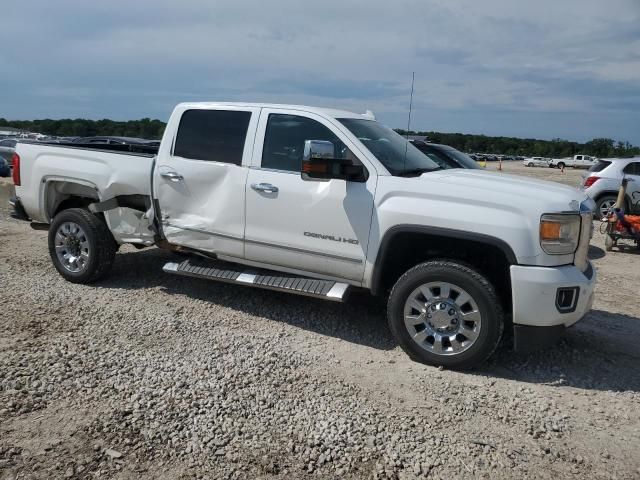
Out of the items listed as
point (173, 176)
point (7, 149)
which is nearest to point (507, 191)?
point (173, 176)

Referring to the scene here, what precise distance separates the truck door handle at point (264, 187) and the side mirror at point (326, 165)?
44 cm

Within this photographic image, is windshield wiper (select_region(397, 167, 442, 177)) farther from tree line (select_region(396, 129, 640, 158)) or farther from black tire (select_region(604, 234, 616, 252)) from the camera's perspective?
tree line (select_region(396, 129, 640, 158))

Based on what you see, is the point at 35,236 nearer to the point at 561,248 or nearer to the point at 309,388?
the point at 309,388

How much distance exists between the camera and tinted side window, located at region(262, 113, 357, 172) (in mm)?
5004

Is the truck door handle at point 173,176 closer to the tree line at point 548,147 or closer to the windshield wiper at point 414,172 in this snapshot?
the windshield wiper at point 414,172

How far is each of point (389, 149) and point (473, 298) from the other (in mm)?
1591

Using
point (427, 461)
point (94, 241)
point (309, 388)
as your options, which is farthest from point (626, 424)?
point (94, 241)

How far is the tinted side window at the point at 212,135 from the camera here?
5305 mm

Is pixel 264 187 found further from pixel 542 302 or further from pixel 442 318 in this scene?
pixel 542 302

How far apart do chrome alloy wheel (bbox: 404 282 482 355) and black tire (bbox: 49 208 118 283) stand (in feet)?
11.3

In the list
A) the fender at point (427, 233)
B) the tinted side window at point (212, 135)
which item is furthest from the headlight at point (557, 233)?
the tinted side window at point (212, 135)

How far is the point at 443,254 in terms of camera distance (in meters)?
4.69

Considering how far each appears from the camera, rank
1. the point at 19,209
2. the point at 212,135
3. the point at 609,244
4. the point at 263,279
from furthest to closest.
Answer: the point at 609,244, the point at 19,209, the point at 212,135, the point at 263,279

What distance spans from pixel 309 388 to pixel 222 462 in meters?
1.03
